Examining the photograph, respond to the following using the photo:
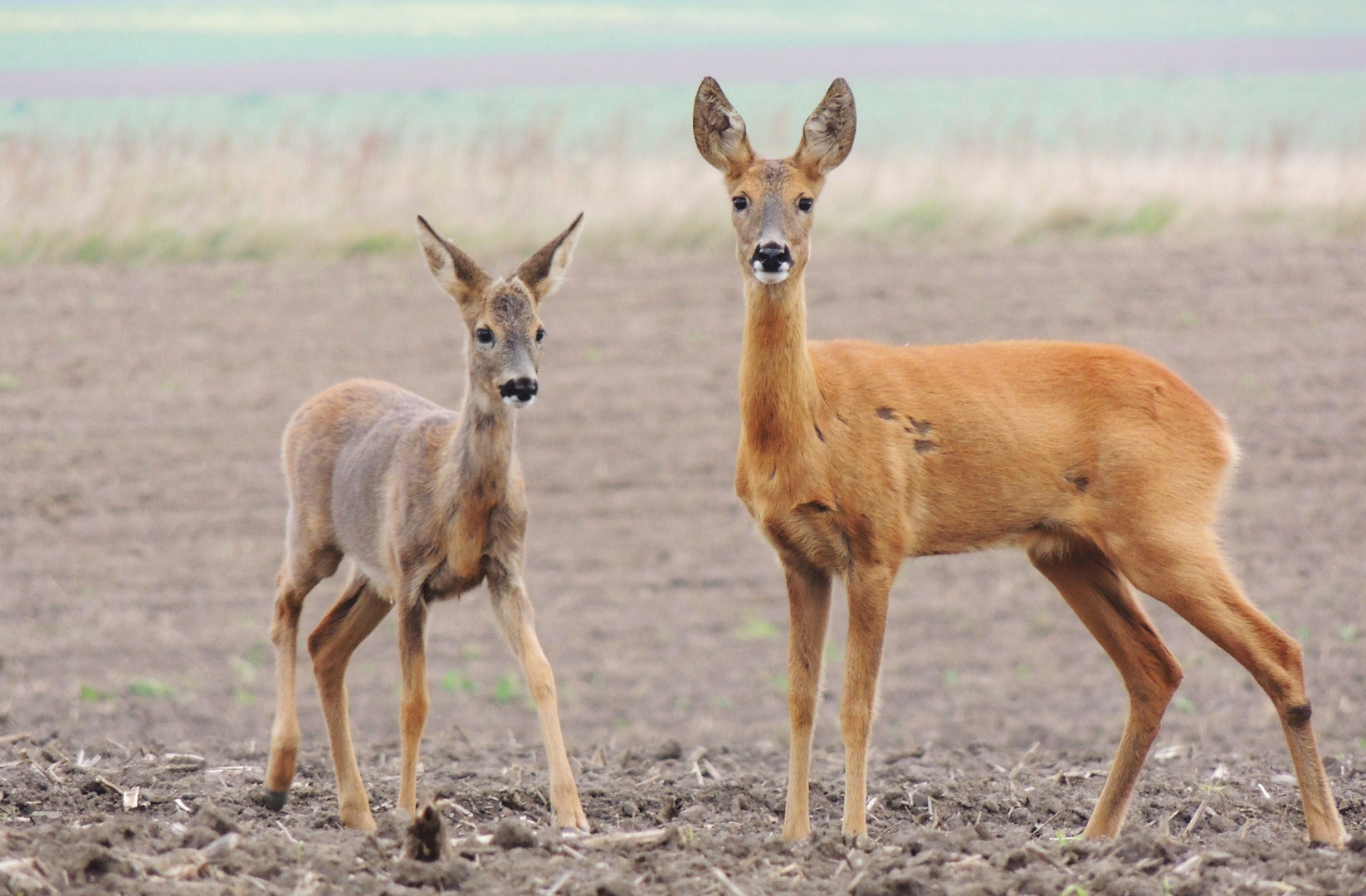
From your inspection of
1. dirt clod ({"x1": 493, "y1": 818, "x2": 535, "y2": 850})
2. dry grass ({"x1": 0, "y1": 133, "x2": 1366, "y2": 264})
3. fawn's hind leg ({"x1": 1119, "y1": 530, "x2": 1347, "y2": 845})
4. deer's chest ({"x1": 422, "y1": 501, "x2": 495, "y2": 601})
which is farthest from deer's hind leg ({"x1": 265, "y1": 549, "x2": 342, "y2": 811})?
dry grass ({"x1": 0, "y1": 133, "x2": 1366, "y2": 264})

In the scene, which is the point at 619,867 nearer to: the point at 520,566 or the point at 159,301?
the point at 520,566

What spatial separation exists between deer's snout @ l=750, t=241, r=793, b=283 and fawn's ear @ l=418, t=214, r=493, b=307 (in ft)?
4.42

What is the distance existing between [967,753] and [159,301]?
505 inches

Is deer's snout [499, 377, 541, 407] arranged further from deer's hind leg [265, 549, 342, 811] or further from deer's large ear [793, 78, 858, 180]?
deer's hind leg [265, 549, 342, 811]

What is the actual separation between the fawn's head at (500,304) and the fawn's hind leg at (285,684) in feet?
5.12

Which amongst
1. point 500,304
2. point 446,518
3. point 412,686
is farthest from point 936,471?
point 412,686

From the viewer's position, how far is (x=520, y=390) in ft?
21.6

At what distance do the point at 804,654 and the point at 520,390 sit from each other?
1.66m

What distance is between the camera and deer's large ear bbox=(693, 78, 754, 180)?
6906 millimetres

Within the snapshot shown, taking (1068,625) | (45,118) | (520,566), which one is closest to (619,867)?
(520,566)

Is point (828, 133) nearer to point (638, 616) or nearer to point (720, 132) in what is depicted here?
point (720, 132)

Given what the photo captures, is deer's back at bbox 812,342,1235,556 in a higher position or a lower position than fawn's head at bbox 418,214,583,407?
lower

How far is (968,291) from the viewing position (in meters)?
19.1

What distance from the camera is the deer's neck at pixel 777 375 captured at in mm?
6703
